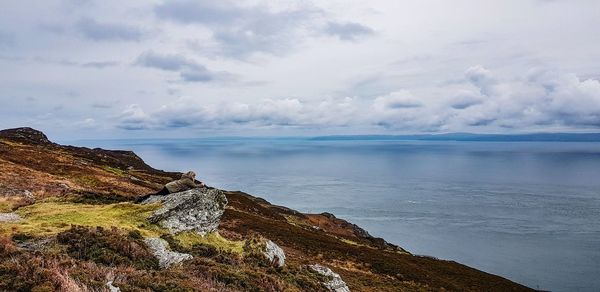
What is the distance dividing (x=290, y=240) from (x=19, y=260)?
33.7 metres

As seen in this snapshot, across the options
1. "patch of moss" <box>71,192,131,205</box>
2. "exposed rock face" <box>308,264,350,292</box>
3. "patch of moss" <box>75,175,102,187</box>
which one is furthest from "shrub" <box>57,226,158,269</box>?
"patch of moss" <box>75,175,102,187</box>

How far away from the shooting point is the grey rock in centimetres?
2134

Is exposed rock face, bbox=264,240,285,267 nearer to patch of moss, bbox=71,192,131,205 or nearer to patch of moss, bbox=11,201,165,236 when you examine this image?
patch of moss, bbox=11,201,165,236

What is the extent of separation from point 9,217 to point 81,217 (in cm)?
385

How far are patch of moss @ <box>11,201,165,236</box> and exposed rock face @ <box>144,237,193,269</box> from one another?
1458 mm

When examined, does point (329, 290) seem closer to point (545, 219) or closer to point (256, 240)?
point (256, 240)

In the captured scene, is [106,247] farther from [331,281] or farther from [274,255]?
[331,281]

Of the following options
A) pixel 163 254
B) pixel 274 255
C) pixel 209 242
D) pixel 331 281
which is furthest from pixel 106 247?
pixel 331 281

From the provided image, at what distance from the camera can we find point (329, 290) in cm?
2159

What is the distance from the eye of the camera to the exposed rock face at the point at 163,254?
1823 centimetres

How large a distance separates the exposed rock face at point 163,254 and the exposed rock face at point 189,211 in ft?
9.35

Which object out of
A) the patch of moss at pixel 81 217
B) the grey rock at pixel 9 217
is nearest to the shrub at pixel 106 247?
the patch of moss at pixel 81 217

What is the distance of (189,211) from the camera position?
24688 millimetres

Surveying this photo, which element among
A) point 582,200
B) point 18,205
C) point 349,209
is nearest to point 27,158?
point 18,205
